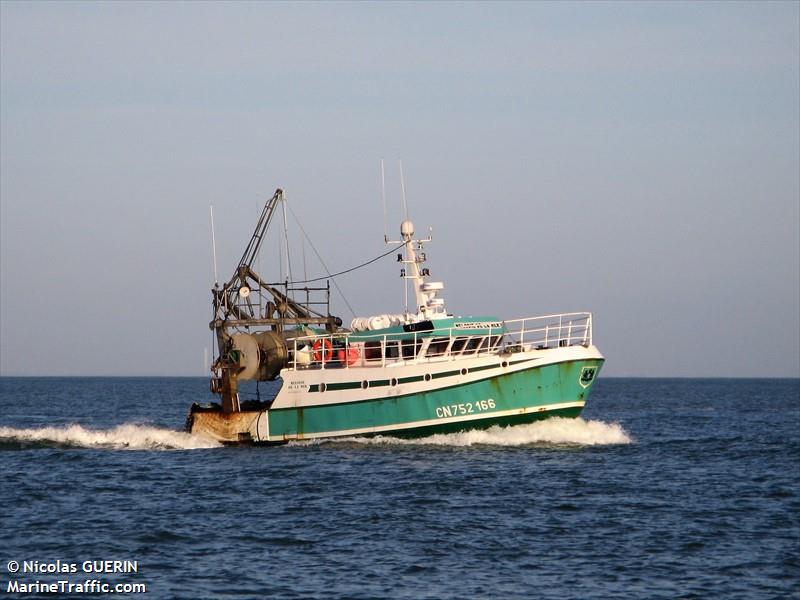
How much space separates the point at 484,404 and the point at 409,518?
1267cm

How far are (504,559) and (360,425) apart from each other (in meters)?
19.2

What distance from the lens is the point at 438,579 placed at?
2345 centimetres

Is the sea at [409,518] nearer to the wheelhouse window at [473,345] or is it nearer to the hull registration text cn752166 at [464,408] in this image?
the hull registration text cn752166 at [464,408]

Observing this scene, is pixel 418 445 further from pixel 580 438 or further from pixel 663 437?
pixel 663 437

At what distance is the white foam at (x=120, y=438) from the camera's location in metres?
47.9

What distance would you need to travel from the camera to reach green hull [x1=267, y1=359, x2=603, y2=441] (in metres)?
41.7

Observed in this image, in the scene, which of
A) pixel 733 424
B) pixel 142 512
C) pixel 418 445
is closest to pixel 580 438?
pixel 418 445

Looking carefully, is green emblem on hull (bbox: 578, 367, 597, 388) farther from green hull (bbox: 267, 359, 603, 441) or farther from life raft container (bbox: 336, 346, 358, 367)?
life raft container (bbox: 336, 346, 358, 367)

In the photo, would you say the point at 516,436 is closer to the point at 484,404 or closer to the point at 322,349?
the point at 484,404

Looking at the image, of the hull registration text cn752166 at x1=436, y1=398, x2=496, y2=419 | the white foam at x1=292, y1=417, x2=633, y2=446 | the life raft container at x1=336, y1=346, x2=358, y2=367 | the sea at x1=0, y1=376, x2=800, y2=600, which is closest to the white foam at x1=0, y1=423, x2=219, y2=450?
the sea at x1=0, y1=376, x2=800, y2=600

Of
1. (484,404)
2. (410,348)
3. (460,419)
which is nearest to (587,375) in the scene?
(484,404)

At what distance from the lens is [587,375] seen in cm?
4216

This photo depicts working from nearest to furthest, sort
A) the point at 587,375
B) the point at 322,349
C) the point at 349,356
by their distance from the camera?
the point at 587,375, the point at 322,349, the point at 349,356

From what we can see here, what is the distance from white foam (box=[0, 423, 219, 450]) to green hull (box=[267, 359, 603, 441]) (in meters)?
8.12
